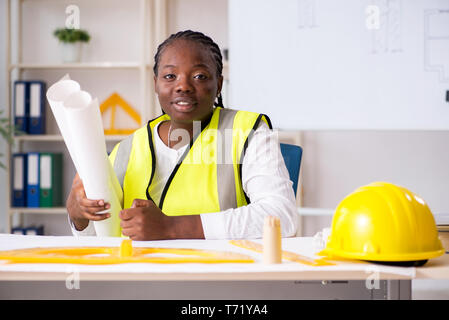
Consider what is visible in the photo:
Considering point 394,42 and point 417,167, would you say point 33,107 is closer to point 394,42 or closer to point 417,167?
point 394,42

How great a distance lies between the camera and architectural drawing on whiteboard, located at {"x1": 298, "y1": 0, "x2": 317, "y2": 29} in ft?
8.89

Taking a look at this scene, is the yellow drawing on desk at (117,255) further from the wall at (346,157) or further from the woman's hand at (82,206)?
the wall at (346,157)

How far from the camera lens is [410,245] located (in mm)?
884

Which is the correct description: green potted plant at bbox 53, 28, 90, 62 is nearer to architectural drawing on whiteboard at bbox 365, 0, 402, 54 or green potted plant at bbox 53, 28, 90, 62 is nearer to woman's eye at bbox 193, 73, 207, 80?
architectural drawing on whiteboard at bbox 365, 0, 402, 54

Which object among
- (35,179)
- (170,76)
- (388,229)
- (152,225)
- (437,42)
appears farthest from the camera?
(35,179)

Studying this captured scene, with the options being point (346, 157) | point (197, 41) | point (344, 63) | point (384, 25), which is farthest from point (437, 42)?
point (197, 41)

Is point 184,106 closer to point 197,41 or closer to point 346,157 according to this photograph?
point 197,41

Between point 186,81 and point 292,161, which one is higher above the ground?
point 186,81

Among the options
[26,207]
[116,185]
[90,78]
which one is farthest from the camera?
[90,78]

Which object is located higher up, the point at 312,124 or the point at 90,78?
the point at 90,78

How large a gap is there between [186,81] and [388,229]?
2.48 ft

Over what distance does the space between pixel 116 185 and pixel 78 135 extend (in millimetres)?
334

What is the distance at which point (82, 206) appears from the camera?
1205mm
